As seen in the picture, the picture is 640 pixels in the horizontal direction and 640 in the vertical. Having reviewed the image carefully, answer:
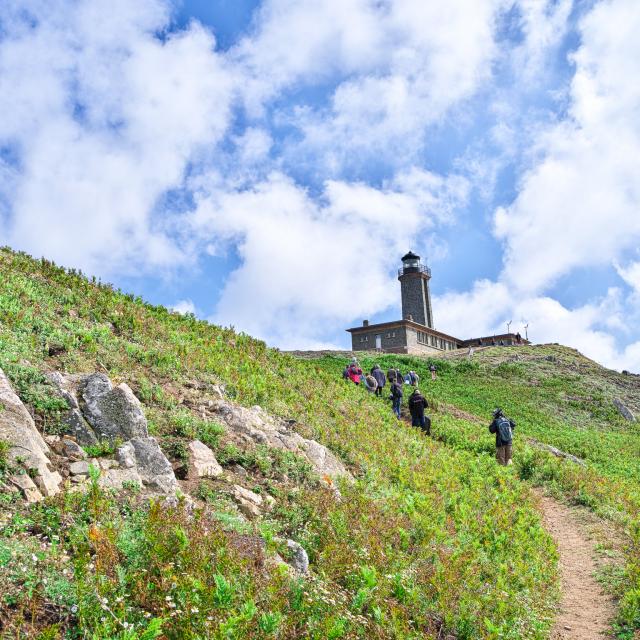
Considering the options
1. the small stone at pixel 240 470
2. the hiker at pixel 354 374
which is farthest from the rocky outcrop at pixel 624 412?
the small stone at pixel 240 470

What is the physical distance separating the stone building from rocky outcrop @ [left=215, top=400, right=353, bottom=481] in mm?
60550

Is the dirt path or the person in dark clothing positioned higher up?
the person in dark clothing

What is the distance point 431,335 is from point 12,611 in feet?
255

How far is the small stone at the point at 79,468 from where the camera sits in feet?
22.7

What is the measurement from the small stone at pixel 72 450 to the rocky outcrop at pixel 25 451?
0.29m

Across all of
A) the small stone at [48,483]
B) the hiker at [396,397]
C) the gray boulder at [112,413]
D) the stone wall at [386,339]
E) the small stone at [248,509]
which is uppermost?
the stone wall at [386,339]

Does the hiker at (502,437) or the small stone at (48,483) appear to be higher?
the hiker at (502,437)

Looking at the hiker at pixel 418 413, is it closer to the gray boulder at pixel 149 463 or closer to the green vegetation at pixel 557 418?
the green vegetation at pixel 557 418

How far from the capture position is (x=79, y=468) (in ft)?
23.0

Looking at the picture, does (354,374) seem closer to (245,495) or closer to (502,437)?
(502,437)

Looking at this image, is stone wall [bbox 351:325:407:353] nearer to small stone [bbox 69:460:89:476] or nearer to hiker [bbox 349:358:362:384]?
hiker [bbox 349:358:362:384]

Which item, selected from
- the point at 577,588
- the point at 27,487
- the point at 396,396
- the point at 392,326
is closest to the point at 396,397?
the point at 396,396

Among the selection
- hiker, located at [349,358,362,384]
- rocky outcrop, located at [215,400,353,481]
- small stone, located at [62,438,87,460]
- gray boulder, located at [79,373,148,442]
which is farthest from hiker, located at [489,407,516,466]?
small stone, located at [62,438,87,460]

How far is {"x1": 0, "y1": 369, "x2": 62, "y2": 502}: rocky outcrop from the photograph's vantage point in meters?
6.11
